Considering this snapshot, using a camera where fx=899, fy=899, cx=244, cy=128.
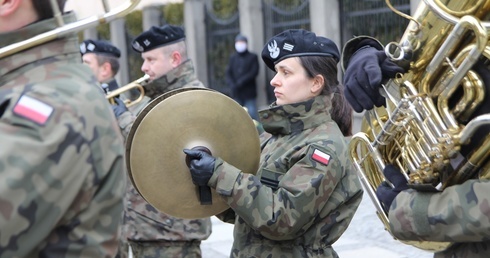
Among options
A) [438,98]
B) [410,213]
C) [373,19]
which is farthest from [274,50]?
[373,19]

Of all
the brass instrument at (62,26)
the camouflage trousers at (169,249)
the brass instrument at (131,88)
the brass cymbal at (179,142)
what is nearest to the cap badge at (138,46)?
the brass instrument at (131,88)

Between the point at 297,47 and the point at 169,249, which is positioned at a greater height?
the point at 297,47

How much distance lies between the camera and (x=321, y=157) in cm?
315

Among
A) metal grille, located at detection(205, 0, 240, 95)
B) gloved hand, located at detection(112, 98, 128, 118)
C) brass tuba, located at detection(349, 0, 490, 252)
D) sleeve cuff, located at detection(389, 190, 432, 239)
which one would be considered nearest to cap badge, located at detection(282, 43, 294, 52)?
brass tuba, located at detection(349, 0, 490, 252)

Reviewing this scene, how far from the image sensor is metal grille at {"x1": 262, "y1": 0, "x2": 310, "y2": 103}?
1267 centimetres

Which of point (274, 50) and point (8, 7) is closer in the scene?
point (8, 7)

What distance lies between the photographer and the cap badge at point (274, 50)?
3382 millimetres

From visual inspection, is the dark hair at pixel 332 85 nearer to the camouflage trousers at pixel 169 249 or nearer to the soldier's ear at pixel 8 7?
the camouflage trousers at pixel 169 249

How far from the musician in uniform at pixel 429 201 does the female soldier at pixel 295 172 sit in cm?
46

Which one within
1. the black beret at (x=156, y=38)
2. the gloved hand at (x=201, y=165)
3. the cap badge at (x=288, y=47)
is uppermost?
the cap badge at (x=288, y=47)

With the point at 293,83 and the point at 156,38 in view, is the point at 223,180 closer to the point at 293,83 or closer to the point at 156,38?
the point at 293,83

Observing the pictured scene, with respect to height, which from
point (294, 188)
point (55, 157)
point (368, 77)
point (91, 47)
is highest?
point (55, 157)

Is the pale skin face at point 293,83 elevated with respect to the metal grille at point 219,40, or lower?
elevated

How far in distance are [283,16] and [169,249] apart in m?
9.11
